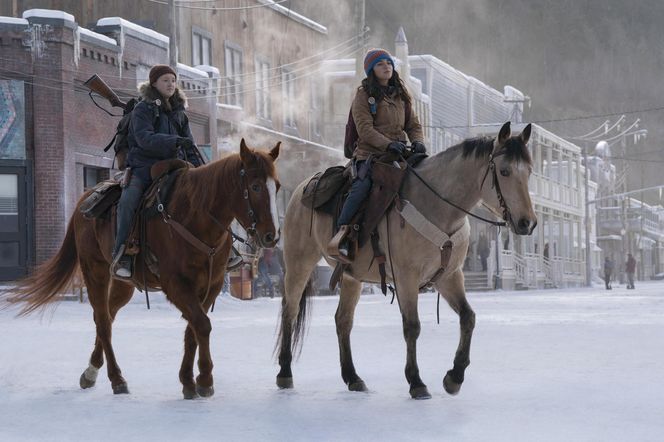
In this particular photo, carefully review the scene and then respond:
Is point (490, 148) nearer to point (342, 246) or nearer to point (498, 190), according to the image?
point (498, 190)

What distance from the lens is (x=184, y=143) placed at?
887 centimetres

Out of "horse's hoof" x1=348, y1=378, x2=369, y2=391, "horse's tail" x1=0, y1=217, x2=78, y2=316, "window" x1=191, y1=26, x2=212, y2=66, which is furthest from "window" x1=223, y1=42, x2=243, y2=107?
"horse's hoof" x1=348, y1=378, x2=369, y2=391

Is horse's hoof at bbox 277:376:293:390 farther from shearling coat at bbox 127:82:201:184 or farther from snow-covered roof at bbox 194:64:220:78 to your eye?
snow-covered roof at bbox 194:64:220:78

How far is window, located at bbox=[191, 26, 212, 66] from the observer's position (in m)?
37.8

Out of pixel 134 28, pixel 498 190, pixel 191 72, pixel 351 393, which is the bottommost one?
pixel 351 393

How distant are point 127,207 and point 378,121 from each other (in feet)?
7.19

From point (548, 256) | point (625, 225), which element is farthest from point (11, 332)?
point (625, 225)

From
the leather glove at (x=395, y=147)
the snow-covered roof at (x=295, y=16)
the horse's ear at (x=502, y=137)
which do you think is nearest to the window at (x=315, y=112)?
the snow-covered roof at (x=295, y=16)

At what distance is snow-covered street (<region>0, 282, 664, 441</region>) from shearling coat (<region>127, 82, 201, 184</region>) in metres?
1.86

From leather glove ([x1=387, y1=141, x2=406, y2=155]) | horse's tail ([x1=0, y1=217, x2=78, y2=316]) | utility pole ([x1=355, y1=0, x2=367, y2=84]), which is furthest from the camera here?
utility pole ([x1=355, y1=0, x2=367, y2=84])

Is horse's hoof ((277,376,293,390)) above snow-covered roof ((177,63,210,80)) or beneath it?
beneath

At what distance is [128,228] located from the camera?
28.5 feet

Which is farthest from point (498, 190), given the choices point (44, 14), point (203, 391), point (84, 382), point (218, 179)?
point (44, 14)

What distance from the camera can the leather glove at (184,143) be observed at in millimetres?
8812
